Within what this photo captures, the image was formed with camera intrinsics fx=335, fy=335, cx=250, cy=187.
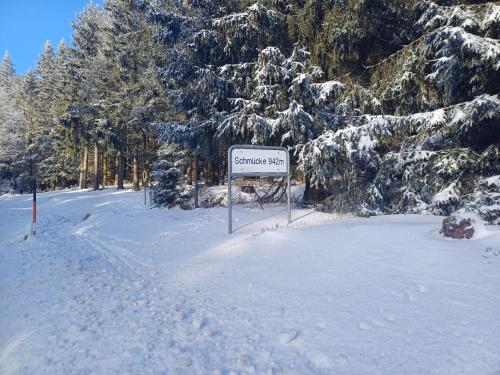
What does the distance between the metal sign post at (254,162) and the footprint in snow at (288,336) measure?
465 cm

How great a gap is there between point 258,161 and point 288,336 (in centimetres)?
546

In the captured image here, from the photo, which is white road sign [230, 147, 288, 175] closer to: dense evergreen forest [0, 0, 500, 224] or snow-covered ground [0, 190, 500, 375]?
dense evergreen forest [0, 0, 500, 224]

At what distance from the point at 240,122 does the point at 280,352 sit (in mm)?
8573

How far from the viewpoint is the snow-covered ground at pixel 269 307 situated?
9.10ft

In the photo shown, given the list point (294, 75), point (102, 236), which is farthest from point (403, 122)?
point (102, 236)

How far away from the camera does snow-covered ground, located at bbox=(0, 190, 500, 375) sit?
2.77 meters

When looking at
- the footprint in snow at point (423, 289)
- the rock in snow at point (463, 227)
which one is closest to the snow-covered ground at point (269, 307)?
the footprint in snow at point (423, 289)

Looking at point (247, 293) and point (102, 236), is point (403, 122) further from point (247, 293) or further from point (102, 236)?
point (102, 236)

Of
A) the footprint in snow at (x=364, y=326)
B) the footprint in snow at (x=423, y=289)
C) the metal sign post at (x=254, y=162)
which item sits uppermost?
the metal sign post at (x=254, y=162)

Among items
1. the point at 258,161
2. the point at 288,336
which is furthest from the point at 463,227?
the point at 258,161

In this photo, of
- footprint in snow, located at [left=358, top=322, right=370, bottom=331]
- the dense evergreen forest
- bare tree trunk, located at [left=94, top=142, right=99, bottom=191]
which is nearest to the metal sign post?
the dense evergreen forest

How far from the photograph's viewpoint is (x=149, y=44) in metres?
20.5

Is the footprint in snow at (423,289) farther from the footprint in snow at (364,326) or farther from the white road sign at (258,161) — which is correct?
the white road sign at (258,161)

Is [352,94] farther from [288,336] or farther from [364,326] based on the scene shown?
[288,336]
